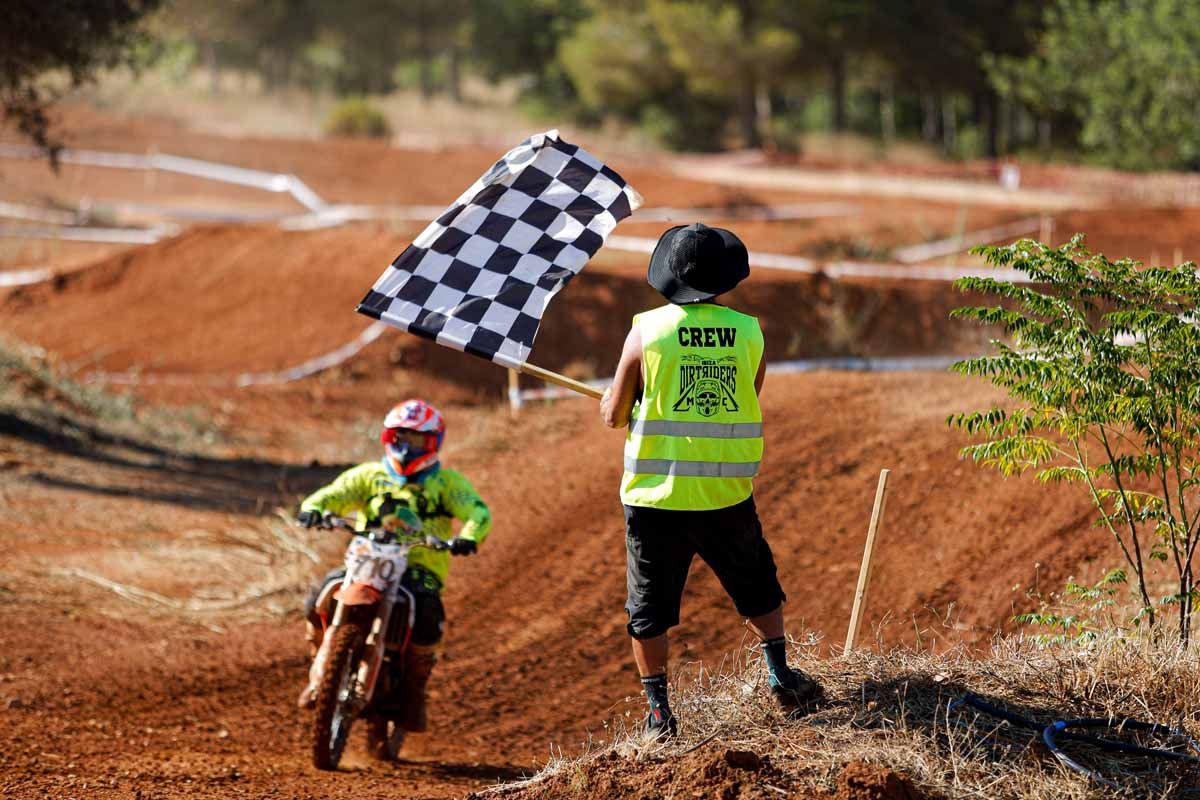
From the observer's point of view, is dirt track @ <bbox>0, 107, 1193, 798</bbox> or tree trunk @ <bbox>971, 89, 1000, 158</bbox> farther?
tree trunk @ <bbox>971, 89, 1000, 158</bbox>

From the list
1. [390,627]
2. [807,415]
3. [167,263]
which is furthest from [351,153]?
[390,627]

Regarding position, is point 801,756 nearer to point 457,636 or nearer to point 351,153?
point 457,636

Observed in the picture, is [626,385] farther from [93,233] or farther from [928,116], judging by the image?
[928,116]

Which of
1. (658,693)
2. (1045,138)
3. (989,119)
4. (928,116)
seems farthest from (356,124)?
(658,693)

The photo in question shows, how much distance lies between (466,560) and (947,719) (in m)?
6.00

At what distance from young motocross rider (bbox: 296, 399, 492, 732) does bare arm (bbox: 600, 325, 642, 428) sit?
5.93 feet

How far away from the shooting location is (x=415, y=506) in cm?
679

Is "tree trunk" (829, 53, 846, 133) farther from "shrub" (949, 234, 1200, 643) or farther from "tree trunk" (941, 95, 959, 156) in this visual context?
"shrub" (949, 234, 1200, 643)

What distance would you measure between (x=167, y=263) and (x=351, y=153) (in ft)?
51.2

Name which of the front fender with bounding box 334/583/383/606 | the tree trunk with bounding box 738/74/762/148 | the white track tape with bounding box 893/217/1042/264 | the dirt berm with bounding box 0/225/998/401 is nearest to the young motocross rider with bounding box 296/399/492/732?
the front fender with bounding box 334/583/383/606

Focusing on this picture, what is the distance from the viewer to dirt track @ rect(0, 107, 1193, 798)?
7.16 metres

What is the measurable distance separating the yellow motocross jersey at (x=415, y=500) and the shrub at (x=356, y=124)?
36762 mm

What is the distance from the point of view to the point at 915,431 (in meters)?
10.5

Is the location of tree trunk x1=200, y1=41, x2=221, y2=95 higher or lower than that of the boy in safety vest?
higher
